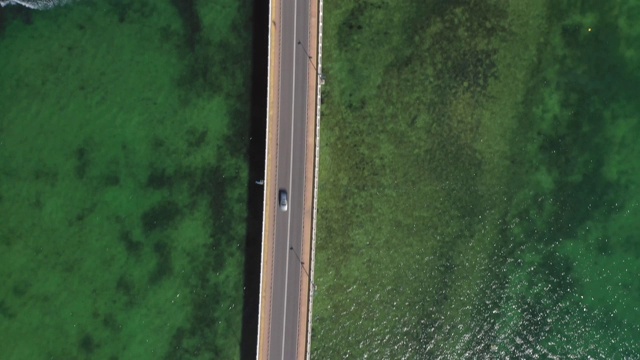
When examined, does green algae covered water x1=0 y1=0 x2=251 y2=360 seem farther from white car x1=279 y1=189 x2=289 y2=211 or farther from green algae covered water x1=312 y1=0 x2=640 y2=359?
green algae covered water x1=312 y1=0 x2=640 y2=359

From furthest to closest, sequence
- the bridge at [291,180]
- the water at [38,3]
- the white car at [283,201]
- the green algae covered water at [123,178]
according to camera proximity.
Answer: the green algae covered water at [123,178] → the water at [38,3] → the bridge at [291,180] → the white car at [283,201]

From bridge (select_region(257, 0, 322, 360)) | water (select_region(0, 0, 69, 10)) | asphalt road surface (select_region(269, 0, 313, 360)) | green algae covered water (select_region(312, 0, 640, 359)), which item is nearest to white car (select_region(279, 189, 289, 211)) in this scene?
bridge (select_region(257, 0, 322, 360))

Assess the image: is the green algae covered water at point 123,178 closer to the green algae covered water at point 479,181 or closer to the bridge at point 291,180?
the bridge at point 291,180

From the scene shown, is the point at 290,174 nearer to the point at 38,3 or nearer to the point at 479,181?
the point at 479,181

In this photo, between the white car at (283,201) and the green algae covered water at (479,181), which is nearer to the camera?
the white car at (283,201)

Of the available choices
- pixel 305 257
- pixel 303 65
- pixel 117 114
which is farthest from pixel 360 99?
pixel 117 114

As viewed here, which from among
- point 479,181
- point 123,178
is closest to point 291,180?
point 123,178

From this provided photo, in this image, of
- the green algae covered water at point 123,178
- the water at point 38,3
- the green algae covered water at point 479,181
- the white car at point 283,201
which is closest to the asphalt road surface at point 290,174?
the white car at point 283,201
